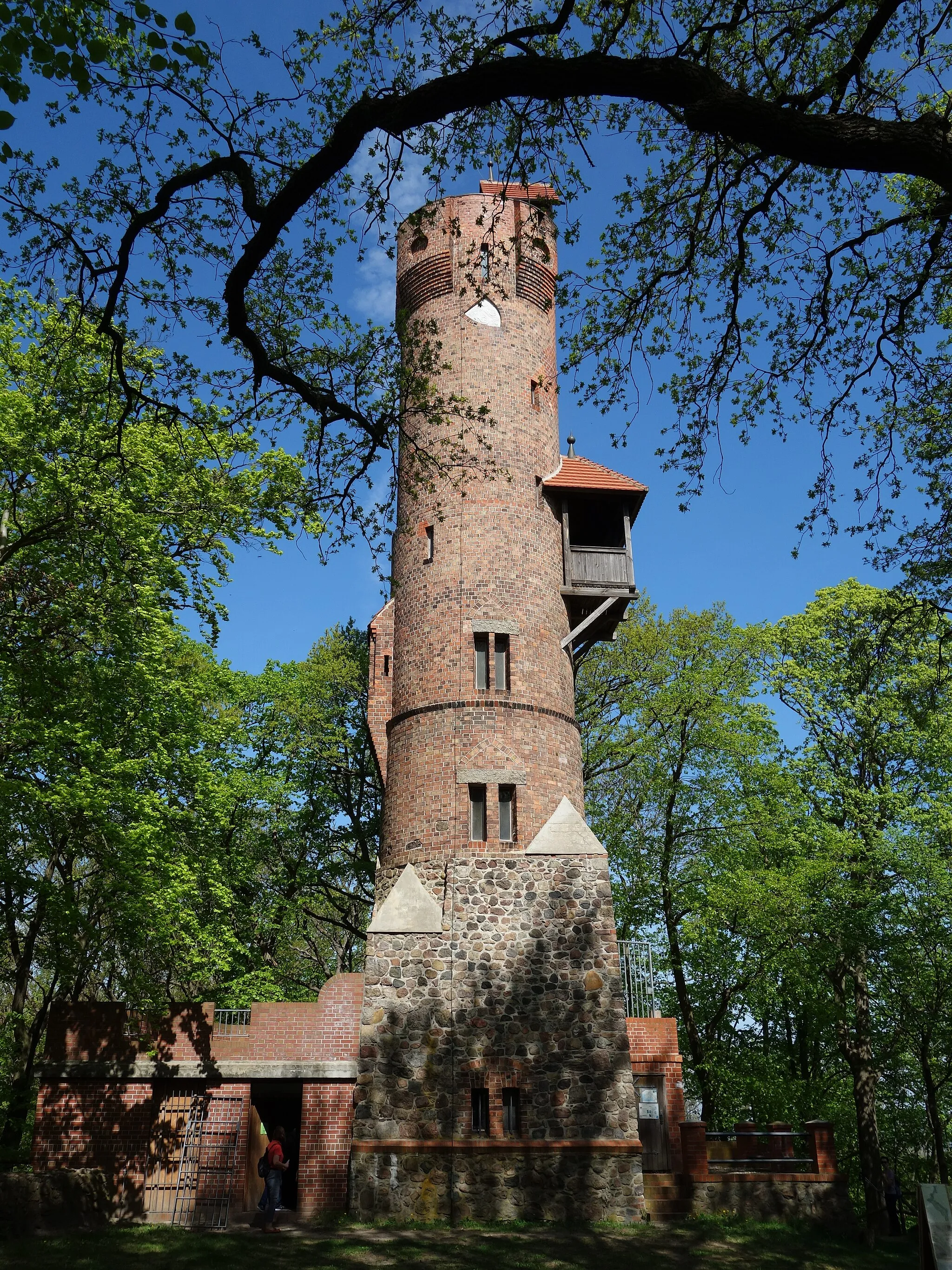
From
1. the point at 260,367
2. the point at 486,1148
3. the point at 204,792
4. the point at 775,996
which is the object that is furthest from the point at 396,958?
the point at 775,996

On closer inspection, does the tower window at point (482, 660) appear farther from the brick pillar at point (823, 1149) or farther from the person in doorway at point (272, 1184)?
the brick pillar at point (823, 1149)

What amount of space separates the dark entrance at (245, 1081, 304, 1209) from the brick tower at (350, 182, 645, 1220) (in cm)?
239

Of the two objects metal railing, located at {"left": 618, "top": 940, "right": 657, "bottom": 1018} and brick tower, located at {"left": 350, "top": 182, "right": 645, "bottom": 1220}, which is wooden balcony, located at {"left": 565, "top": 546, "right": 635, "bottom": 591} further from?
metal railing, located at {"left": 618, "top": 940, "right": 657, "bottom": 1018}

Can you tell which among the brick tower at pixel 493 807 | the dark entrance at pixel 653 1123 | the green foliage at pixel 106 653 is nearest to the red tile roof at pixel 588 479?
the brick tower at pixel 493 807

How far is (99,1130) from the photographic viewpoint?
50.6 feet

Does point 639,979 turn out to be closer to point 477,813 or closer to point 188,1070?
point 477,813

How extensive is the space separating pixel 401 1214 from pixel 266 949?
12202 millimetres

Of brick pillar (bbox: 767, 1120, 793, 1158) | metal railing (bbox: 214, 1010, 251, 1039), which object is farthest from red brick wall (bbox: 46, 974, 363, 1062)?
brick pillar (bbox: 767, 1120, 793, 1158)

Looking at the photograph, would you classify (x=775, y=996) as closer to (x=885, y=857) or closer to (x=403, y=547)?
(x=885, y=857)

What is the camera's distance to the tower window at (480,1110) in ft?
47.3

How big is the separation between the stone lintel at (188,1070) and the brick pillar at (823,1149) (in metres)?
6.94

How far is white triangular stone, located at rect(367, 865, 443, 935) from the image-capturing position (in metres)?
15.4

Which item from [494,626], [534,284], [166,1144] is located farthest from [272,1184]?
[534,284]

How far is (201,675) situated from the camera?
19.5 metres
